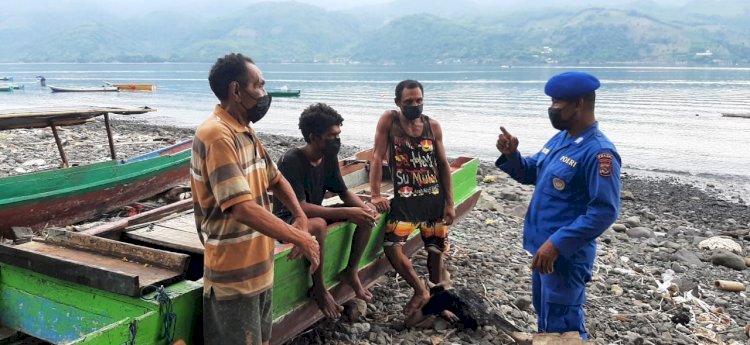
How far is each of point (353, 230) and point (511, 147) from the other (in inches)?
62.7

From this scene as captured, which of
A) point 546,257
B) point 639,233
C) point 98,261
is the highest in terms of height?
point 546,257

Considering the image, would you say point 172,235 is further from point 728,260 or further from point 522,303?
point 728,260

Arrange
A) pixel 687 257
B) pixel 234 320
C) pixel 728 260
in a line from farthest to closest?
pixel 687 257 < pixel 728 260 < pixel 234 320

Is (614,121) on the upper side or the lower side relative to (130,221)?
lower

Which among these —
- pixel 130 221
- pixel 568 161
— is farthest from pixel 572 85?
pixel 130 221

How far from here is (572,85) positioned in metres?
3.73

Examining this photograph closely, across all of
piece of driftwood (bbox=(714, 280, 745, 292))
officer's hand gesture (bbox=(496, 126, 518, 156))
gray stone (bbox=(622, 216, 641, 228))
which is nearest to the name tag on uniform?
officer's hand gesture (bbox=(496, 126, 518, 156))

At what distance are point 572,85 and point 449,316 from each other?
2589 mm

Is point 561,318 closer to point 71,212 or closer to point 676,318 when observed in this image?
point 676,318

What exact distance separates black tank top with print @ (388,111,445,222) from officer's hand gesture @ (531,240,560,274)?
1624mm

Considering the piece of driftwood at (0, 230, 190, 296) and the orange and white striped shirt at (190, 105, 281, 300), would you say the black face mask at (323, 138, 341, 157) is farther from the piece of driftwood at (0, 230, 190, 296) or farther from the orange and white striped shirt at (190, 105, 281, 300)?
the piece of driftwood at (0, 230, 190, 296)

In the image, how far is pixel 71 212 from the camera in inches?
332

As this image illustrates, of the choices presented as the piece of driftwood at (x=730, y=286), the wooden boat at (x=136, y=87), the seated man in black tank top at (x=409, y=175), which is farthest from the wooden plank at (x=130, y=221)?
the wooden boat at (x=136, y=87)

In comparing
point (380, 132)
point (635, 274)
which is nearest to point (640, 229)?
point (635, 274)
